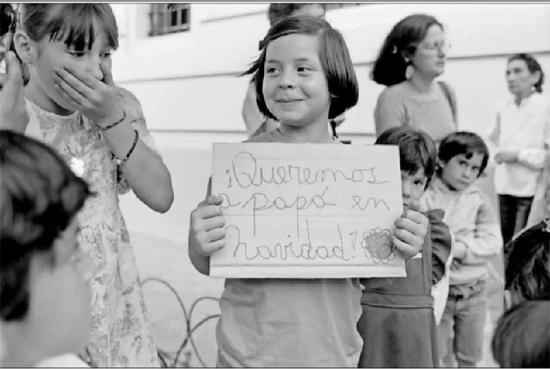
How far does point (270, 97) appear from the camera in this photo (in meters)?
2.16

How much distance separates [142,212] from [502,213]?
174 inches

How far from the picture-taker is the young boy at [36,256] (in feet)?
3.82

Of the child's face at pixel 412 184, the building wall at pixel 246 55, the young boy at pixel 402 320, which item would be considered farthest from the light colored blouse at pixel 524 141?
the young boy at pixel 402 320

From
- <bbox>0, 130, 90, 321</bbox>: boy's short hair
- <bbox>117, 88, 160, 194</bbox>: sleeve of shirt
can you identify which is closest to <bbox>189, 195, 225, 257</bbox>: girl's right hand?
<bbox>117, 88, 160, 194</bbox>: sleeve of shirt

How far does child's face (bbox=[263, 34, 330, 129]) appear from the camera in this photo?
6.97ft

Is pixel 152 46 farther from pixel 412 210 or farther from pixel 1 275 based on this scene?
pixel 1 275

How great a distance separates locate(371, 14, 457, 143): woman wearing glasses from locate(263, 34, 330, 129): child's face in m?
1.68

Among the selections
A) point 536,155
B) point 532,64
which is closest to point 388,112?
point 536,155

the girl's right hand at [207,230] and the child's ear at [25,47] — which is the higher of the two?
the child's ear at [25,47]

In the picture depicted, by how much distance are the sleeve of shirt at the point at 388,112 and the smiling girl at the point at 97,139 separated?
1.85m

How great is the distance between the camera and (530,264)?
206 cm

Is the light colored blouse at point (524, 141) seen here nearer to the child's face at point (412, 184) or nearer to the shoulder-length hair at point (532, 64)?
the shoulder-length hair at point (532, 64)

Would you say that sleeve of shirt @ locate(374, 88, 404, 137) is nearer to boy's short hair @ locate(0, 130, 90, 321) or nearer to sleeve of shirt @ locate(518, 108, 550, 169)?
sleeve of shirt @ locate(518, 108, 550, 169)

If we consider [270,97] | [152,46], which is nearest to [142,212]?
[152,46]
